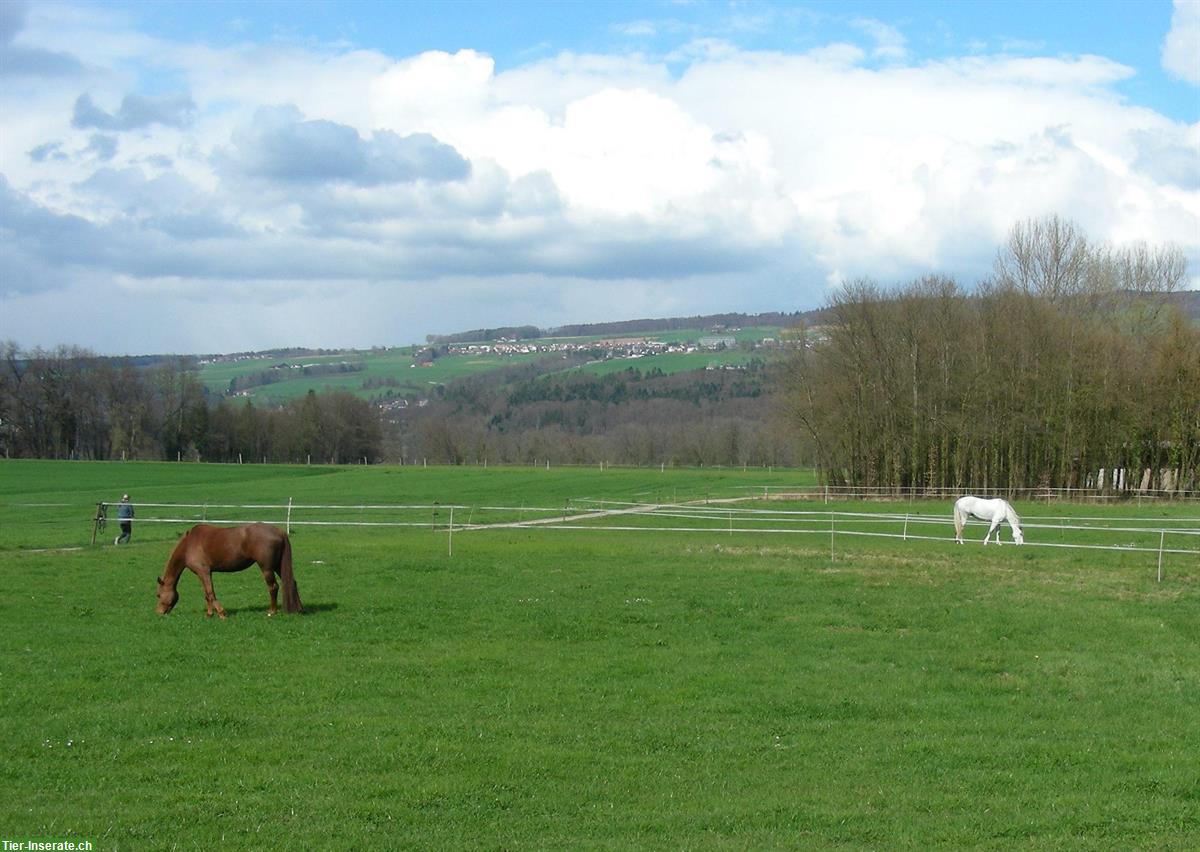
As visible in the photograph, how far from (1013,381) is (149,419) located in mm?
96926

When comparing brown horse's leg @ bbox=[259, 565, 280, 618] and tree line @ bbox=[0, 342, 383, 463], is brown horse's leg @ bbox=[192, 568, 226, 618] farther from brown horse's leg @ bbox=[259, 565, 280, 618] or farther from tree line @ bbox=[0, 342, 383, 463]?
tree line @ bbox=[0, 342, 383, 463]

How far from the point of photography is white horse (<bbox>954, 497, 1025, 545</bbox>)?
32906 mm

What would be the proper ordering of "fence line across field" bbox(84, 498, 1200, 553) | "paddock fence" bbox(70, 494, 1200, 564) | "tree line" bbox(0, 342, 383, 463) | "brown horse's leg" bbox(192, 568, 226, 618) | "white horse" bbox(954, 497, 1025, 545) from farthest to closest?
"tree line" bbox(0, 342, 383, 463)
"fence line across field" bbox(84, 498, 1200, 553)
"paddock fence" bbox(70, 494, 1200, 564)
"white horse" bbox(954, 497, 1025, 545)
"brown horse's leg" bbox(192, 568, 226, 618)

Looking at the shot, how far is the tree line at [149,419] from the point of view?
382 feet

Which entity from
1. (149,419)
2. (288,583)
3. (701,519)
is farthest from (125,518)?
(149,419)

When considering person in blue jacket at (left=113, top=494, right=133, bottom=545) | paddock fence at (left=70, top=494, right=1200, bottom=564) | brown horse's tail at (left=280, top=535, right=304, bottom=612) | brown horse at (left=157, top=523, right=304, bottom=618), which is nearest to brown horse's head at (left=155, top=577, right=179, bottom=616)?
brown horse at (left=157, top=523, right=304, bottom=618)

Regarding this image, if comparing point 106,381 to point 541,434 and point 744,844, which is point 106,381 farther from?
point 744,844

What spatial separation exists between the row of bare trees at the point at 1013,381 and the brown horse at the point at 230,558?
165 feet

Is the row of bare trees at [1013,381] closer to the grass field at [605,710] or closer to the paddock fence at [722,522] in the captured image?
the paddock fence at [722,522]

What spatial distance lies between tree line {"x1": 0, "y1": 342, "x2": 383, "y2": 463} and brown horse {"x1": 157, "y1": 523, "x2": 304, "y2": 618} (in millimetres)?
108980

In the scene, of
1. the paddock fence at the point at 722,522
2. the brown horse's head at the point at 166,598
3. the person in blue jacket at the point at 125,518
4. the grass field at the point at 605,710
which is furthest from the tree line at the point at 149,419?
the brown horse's head at the point at 166,598

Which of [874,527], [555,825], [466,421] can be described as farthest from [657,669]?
[466,421]

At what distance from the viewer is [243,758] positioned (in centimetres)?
939

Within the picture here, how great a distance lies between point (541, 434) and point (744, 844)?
14196 cm
